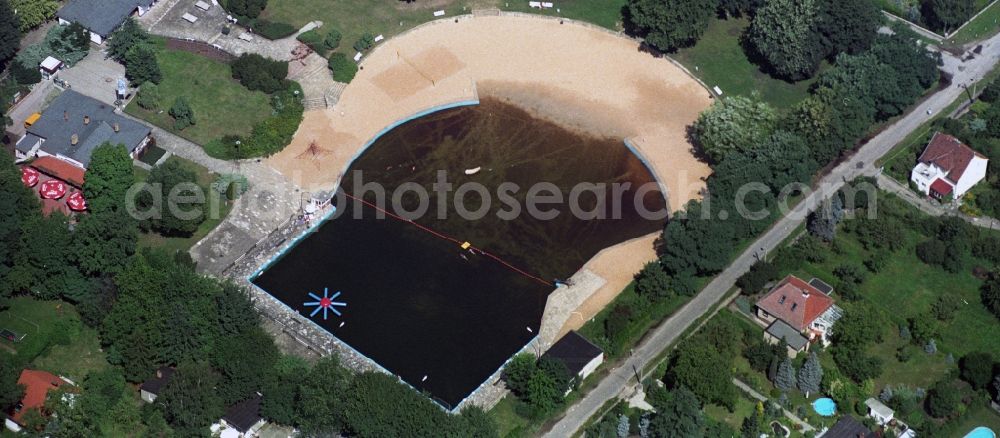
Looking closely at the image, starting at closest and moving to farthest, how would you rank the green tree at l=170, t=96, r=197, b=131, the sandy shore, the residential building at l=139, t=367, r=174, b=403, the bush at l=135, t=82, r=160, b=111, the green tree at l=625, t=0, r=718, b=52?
the residential building at l=139, t=367, r=174, b=403
the green tree at l=170, t=96, r=197, b=131
the sandy shore
the bush at l=135, t=82, r=160, b=111
the green tree at l=625, t=0, r=718, b=52

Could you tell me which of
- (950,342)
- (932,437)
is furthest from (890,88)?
A: (932,437)

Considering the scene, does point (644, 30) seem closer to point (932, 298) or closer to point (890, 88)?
point (890, 88)

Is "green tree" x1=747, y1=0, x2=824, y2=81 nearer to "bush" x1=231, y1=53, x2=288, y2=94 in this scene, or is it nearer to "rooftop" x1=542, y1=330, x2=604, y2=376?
"rooftop" x1=542, y1=330, x2=604, y2=376

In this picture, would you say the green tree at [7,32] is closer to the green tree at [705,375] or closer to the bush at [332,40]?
the bush at [332,40]

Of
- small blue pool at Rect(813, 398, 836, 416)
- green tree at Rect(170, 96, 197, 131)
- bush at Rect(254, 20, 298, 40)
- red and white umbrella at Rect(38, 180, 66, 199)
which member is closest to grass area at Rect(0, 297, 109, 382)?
red and white umbrella at Rect(38, 180, 66, 199)

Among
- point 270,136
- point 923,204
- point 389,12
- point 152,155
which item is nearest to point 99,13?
point 152,155

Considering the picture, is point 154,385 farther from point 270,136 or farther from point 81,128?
point 81,128

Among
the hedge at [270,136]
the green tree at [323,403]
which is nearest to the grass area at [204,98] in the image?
the hedge at [270,136]
